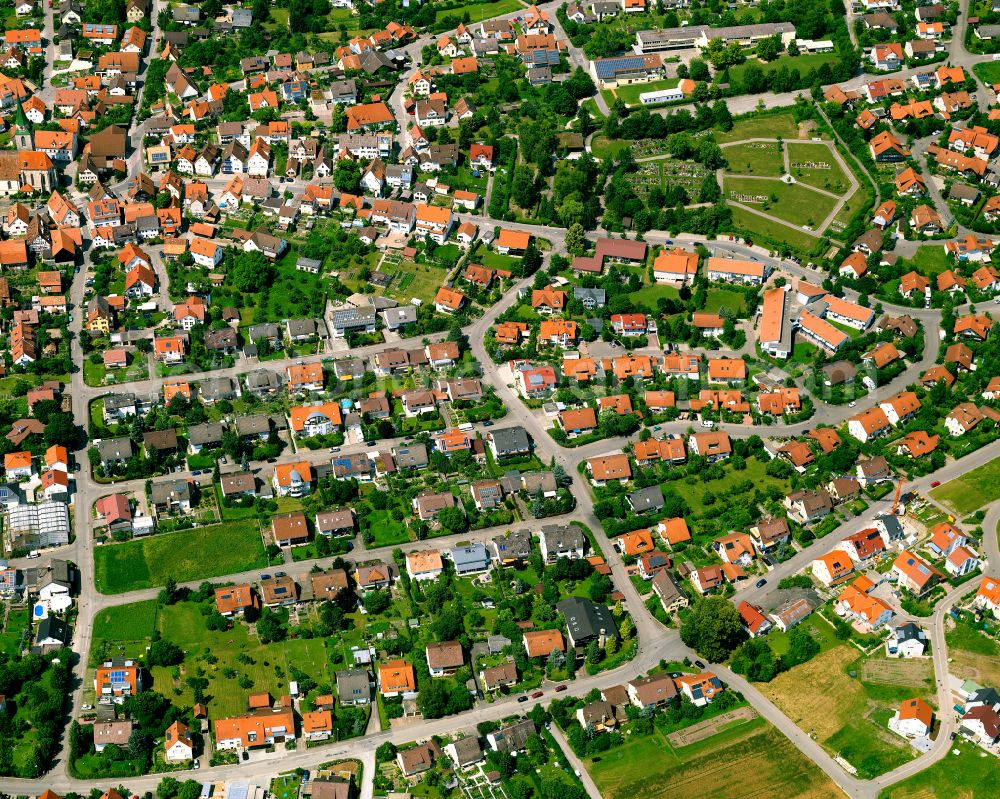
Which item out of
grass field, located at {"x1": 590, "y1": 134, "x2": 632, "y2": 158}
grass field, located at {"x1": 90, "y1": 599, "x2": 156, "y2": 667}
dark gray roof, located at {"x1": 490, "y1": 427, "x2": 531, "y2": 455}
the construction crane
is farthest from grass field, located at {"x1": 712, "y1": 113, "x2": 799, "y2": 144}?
grass field, located at {"x1": 90, "y1": 599, "x2": 156, "y2": 667}

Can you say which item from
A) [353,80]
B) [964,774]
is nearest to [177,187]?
[353,80]

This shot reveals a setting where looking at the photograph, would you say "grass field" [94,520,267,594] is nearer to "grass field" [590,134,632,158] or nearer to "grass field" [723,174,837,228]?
"grass field" [590,134,632,158]

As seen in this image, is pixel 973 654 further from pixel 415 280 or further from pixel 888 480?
pixel 415 280

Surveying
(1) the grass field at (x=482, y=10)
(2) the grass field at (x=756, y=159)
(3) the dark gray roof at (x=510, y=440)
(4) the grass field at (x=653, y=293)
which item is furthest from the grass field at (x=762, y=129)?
(3) the dark gray roof at (x=510, y=440)

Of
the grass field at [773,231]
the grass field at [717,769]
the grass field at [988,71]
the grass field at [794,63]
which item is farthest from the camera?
the grass field at [794,63]

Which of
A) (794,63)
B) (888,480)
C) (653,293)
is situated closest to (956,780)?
(888,480)

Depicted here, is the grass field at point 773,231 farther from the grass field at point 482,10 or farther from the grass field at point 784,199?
the grass field at point 482,10

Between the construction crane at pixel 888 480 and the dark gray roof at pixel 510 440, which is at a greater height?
the dark gray roof at pixel 510 440
